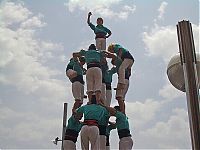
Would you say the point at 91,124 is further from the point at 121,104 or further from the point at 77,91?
the point at 77,91

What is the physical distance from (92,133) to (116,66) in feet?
9.32

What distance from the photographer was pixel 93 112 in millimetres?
7629

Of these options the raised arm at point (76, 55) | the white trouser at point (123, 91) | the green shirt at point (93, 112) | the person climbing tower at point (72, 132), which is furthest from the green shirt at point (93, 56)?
the person climbing tower at point (72, 132)

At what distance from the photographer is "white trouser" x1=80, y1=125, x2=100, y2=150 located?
730 centimetres

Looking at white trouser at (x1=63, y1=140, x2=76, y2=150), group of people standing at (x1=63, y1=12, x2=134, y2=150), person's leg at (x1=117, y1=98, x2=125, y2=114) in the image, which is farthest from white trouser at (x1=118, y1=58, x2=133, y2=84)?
white trouser at (x1=63, y1=140, x2=76, y2=150)

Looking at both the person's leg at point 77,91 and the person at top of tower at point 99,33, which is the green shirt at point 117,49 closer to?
the person at top of tower at point 99,33

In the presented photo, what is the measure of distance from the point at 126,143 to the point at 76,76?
267cm

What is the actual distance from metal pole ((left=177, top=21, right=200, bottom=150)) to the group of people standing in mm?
4756

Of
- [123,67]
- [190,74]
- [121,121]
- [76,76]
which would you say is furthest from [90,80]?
[190,74]

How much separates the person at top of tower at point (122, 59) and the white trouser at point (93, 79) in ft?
2.67

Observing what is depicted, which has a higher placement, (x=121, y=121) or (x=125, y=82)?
(x=125, y=82)

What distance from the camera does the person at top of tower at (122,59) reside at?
30.6ft

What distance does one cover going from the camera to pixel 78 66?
31.5 feet

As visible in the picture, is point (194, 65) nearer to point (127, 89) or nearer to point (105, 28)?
point (127, 89)
